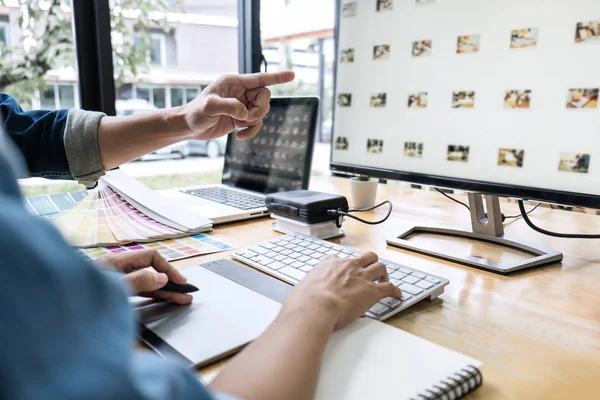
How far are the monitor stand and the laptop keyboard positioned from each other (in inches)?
16.8

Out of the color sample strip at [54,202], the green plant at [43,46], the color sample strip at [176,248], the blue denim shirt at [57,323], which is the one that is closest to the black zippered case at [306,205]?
the color sample strip at [176,248]

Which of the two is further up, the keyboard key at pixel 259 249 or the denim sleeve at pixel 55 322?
the denim sleeve at pixel 55 322

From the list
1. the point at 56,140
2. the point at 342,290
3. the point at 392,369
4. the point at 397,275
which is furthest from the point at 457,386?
the point at 56,140

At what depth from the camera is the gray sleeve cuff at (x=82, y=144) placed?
945mm

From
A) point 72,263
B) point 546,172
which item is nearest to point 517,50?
point 546,172

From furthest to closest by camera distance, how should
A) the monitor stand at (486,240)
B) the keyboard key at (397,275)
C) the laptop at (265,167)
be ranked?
the laptop at (265,167), the monitor stand at (486,240), the keyboard key at (397,275)

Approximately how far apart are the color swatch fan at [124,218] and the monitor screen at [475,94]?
418 millimetres

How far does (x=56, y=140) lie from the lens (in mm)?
938

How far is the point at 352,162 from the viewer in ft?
3.48

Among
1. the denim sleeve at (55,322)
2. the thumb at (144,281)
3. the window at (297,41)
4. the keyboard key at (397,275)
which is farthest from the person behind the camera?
the window at (297,41)

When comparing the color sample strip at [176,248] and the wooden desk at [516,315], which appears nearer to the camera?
the wooden desk at [516,315]

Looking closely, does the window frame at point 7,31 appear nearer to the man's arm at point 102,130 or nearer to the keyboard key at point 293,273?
the man's arm at point 102,130

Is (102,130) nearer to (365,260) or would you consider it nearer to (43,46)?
(365,260)

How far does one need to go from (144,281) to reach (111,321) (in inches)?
15.8
